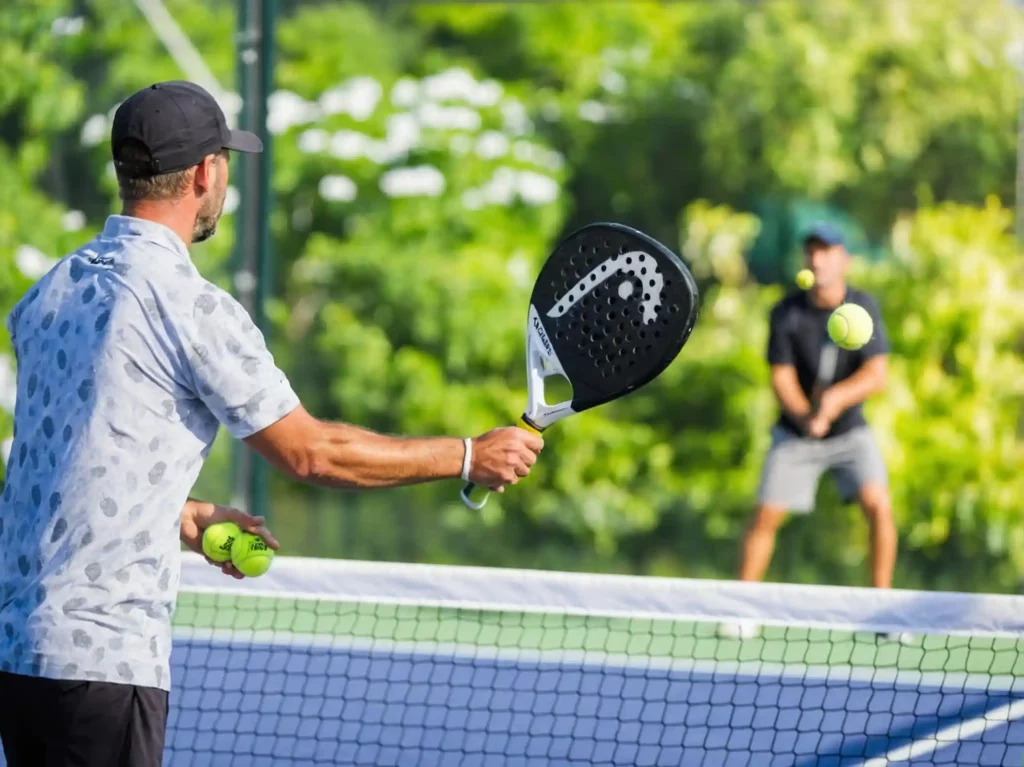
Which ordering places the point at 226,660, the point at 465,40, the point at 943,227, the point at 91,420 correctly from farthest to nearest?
the point at 465,40 < the point at 943,227 < the point at 226,660 < the point at 91,420

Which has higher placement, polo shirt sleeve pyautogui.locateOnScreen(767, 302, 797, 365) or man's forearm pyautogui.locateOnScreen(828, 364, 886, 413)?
polo shirt sleeve pyautogui.locateOnScreen(767, 302, 797, 365)

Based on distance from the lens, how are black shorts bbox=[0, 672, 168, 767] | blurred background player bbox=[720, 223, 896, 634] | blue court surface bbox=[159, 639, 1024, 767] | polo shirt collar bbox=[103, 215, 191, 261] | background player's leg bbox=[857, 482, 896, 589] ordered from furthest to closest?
1. blurred background player bbox=[720, 223, 896, 634]
2. background player's leg bbox=[857, 482, 896, 589]
3. blue court surface bbox=[159, 639, 1024, 767]
4. polo shirt collar bbox=[103, 215, 191, 261]
5. black shorts bbox=[0, 672, 168, 767]

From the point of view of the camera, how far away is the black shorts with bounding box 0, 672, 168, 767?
2281 mm

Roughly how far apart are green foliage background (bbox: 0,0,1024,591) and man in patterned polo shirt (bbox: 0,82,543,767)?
14.8 ft

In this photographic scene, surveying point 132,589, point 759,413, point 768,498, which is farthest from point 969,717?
point 759,413

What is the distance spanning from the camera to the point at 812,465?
603 centimetres

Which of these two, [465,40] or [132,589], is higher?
[465,40]

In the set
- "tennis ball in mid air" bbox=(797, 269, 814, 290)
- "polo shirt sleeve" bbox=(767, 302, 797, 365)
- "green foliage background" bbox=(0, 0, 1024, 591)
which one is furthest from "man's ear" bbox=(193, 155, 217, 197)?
"green foliage background" bbox=(0, 0, 1024, 591)

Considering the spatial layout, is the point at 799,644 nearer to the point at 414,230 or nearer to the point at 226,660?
the point at 226,660

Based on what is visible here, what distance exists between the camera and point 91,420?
2.29 m

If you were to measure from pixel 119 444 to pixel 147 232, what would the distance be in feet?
1.11

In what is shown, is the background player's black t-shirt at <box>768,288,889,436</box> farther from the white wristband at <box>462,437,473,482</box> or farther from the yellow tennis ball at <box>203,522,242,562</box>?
the yellow tennis ball at <box>203,522,242,562</box>

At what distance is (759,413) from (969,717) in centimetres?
318

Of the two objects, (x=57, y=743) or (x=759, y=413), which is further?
(x=759, y=413)
